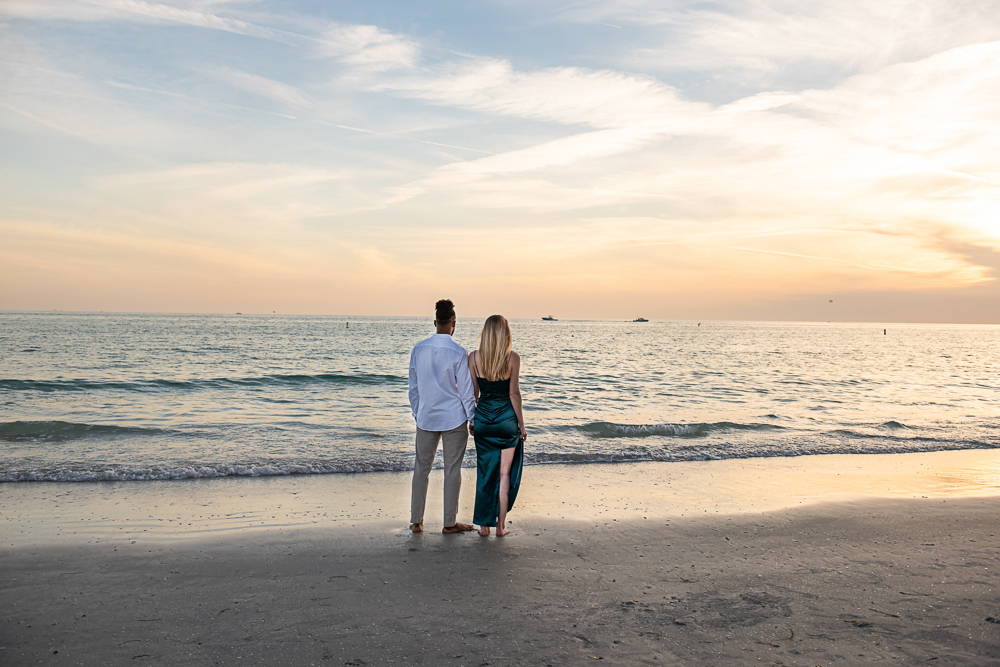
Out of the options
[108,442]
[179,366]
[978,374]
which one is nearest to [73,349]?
[179,366]

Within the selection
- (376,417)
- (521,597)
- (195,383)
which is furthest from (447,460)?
(195,383)

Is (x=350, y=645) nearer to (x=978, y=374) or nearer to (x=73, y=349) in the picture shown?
(x=978, y=374)

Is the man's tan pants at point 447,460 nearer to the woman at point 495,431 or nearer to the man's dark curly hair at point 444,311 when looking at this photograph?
the woman at point 495,431

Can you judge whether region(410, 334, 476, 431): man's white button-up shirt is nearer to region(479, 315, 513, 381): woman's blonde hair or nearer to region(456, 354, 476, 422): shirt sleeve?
region(456, 354, 476, 422): shirt sleeve

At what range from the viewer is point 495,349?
17.5ft

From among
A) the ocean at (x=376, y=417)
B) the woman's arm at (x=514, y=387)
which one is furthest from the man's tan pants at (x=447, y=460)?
the ocean at (x=376, y=417)

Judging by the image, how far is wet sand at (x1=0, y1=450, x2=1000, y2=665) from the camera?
11.3ft

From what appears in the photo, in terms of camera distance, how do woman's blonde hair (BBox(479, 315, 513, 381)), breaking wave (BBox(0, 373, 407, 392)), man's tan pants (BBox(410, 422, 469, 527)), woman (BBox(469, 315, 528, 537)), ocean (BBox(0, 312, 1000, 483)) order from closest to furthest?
woman's blonde hair (BBox(479, 315, 513, 381)), woman (BBox(469, 315, 528, 537)), man's tan pants (BBox(410, 422, 469, 527)), ocean (BBox(0, 312, 1000, 483)), breaking wave (BBox(0, 373, 407, 392))

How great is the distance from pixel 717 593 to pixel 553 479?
4274 mm

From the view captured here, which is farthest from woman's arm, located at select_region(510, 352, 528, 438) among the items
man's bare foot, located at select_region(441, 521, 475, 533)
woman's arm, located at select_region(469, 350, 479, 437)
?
man's bare foot, located at select_region(441, 521, 475, 533)

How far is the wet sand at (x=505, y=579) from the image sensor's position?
135 inches

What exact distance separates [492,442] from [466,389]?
57 centimetres

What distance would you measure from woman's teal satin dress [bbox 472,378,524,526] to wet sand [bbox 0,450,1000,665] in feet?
1.07

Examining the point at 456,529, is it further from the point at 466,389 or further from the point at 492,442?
the point at 466,389
